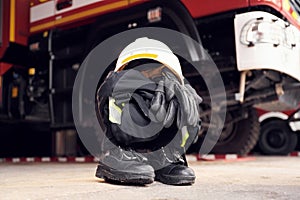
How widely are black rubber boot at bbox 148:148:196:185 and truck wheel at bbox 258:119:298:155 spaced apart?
10.2 feet

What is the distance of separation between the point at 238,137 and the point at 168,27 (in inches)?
57.3

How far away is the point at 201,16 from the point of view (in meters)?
2.53

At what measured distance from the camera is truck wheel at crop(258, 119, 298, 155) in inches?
173

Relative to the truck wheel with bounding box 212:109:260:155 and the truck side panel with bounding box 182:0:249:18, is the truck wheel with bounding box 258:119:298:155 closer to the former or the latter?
the truck wheel with bounding box 212:109:260:155

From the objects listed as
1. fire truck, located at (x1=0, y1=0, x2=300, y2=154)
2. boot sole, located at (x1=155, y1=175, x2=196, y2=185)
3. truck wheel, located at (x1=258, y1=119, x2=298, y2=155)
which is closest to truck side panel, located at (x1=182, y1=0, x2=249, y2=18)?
fire truck, located at (x1=0, y1=0, x2=300, y2=154)

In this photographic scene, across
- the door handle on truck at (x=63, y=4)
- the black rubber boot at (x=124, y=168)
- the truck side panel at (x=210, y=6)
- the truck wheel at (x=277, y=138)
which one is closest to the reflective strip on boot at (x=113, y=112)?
the black rubber boot at (x=124, y=168)

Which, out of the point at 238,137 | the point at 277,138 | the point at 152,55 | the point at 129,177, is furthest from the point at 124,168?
the point at 277,138

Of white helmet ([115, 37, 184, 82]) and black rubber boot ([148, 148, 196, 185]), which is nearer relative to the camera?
black rubber boot ([148, 148, 196, 185])

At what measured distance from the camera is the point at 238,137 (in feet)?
11.5

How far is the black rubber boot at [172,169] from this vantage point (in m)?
1.44

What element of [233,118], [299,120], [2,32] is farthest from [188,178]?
[299,120]

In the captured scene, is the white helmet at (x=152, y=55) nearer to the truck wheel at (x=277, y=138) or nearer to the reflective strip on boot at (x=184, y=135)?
the reflective strip on boot at (x=184, y=135)

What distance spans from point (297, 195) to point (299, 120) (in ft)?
9.95

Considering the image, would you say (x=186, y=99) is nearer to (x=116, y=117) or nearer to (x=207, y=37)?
(x=116, y=117)
